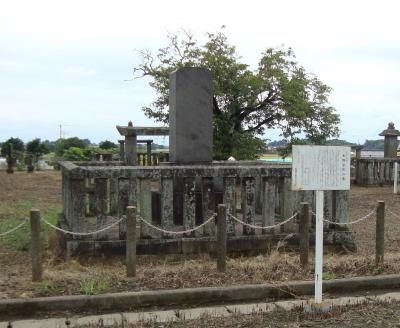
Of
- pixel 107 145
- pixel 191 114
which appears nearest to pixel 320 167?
pixel 191 114

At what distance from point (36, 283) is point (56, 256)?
178cm

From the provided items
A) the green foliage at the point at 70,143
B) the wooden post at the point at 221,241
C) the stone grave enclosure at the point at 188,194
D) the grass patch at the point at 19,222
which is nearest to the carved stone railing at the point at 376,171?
the grass patch at the point at 19,222

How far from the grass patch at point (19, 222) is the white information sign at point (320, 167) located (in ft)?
17.5

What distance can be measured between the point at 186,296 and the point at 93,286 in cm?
104

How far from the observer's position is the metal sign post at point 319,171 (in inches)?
194

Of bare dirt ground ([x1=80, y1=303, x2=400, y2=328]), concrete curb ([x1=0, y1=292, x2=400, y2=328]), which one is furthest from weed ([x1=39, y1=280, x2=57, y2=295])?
bare dirt ground ([x1=80, y1=303, x2=400, y2=328])

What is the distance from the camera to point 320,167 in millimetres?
4984

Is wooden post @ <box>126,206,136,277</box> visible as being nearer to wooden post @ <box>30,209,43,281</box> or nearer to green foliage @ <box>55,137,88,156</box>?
wooden post @ <box>30,209,43,281</box>

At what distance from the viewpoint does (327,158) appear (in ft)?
16.5

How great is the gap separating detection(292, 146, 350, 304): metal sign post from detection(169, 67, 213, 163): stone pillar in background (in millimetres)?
3626

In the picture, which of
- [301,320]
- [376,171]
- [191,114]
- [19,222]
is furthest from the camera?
[376,171]

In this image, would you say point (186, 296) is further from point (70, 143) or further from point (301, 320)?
point (70, 143)

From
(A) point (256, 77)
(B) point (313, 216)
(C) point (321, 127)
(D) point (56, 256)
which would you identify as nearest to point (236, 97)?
(A) point (256, 77)

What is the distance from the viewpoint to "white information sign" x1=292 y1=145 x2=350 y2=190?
4922 mm
